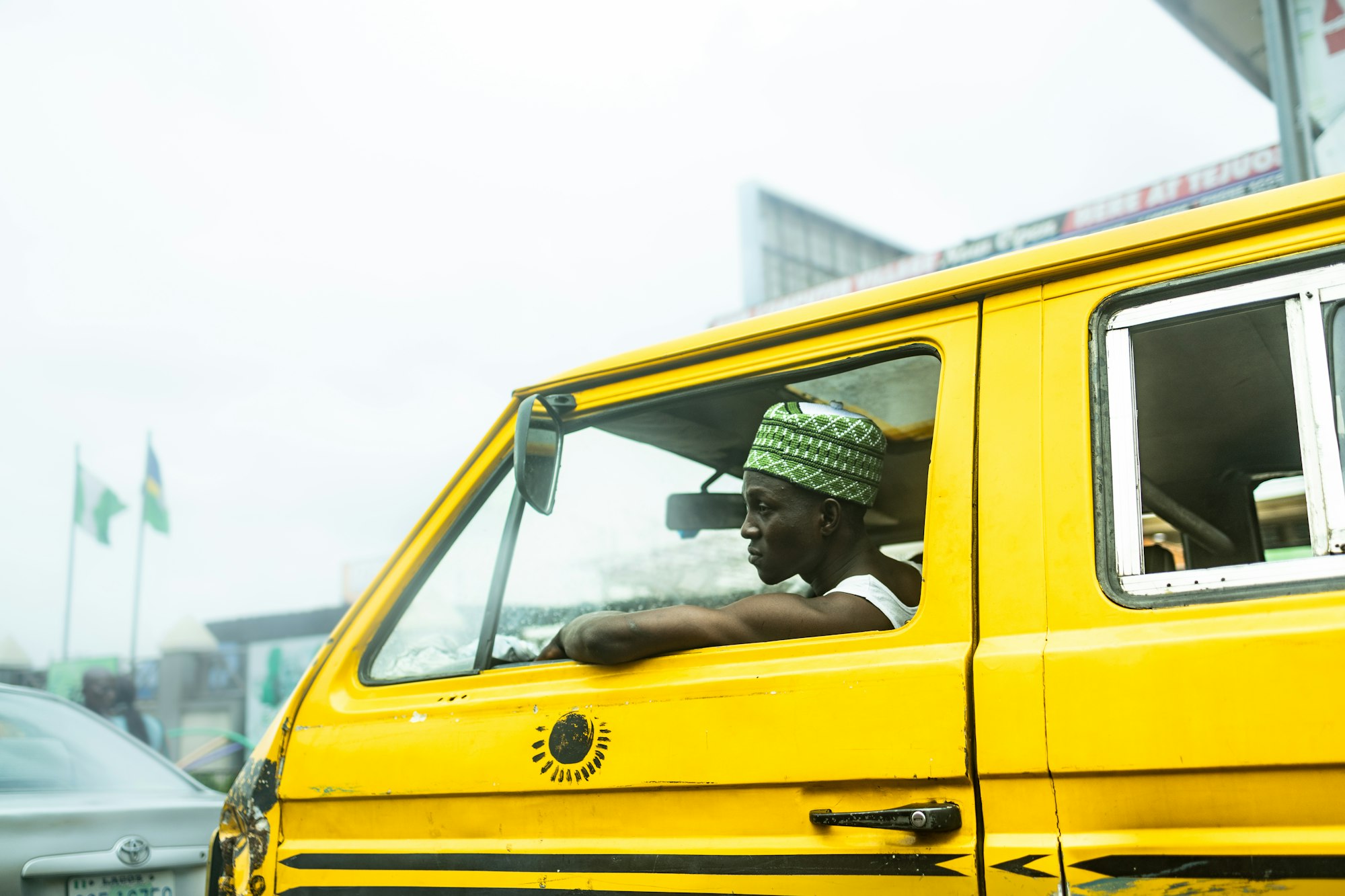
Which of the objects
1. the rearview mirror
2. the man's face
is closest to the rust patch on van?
the man's face

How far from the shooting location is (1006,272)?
1733mm

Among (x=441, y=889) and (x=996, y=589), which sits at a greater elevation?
(x=996, y=589)

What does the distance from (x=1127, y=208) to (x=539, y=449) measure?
382 inches

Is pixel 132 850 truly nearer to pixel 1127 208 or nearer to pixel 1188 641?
pixel 1188 641

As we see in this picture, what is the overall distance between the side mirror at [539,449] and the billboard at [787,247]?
12.7 metres

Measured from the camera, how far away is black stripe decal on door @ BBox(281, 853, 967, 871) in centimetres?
147

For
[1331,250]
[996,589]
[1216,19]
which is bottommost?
A: [996,589]

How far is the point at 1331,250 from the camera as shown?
4.79ft

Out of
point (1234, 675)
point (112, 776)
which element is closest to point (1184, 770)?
point (1234, 675)

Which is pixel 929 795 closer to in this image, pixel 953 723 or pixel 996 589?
pixel 953 723

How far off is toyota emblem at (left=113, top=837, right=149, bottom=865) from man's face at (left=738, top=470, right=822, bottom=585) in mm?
2351

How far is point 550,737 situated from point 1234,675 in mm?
1084

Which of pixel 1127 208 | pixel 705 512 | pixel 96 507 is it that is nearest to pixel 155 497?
pixel 96 507

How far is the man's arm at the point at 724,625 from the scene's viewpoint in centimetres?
180
